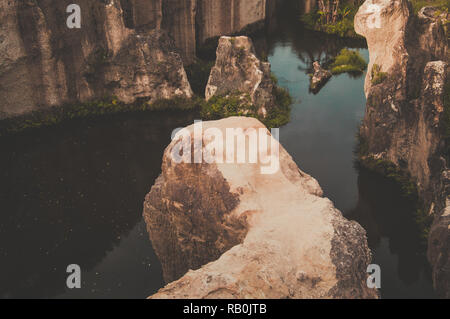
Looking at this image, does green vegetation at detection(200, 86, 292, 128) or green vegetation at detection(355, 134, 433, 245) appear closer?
green vegetation at detection(355, 134, 433, 245)

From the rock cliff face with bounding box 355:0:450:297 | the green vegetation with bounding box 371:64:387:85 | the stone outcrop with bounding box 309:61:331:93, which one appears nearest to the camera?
the rock cliff face with bounding box 355:0:450:297

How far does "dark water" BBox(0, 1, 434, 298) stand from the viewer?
40.4 feet

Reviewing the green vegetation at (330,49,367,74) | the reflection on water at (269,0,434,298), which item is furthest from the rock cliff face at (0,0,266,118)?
the green vegetation at (330,49,367,74)

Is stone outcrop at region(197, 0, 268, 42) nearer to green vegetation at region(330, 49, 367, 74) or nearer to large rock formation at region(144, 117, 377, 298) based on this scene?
green vegetation at region(330, 49, 367, 74)

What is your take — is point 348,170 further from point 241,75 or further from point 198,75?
point 198,75

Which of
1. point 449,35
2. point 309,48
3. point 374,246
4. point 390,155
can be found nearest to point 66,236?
point 374,246

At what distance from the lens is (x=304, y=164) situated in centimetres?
1673

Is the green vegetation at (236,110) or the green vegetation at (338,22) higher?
the green vegetation at (338,22)

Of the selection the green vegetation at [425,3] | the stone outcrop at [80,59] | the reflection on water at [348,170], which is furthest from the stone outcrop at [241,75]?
the green vegetation at [425,3]

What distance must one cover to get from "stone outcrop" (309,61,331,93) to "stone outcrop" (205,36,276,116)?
3759mm

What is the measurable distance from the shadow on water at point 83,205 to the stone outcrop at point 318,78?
23.7ft

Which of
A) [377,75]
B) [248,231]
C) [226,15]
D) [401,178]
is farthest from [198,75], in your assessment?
[248,231]

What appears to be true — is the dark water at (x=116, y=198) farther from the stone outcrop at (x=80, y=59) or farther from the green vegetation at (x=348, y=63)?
the green vegetation at (x=348, y=63)

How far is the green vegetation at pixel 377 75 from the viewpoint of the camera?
1617cm
